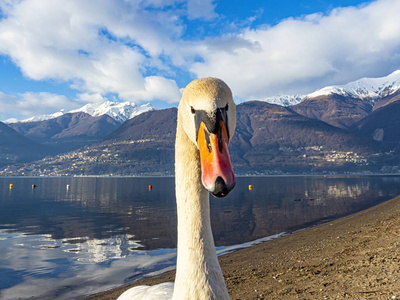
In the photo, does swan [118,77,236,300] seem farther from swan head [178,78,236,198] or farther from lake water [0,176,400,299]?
lake water [0,176,400,299]

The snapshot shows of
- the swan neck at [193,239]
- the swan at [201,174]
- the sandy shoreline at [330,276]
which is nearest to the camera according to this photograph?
the swan at [201,174]

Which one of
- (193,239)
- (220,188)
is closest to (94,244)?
(193,239)

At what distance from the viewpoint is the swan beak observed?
196cm

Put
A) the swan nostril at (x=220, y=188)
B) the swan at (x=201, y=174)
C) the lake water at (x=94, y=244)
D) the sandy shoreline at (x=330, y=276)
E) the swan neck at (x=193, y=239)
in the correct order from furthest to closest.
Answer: the lake water at (x=94, y=244), the sandy shoreline at (x=330, y=276), the swan neck at (x=193, y=239), the swan at (x=201, y=174), the swan nostril at (x=220, y=188)

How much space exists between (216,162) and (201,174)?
0.47 meters

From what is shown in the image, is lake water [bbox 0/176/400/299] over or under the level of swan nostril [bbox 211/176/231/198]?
under

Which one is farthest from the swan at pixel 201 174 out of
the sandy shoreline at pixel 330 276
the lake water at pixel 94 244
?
the lake water at pixel 94 244

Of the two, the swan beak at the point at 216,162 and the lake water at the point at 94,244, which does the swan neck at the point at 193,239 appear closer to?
the swan beak at the point at 216,162

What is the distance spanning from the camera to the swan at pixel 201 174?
2.14 m

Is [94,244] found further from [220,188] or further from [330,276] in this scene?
[220,188]

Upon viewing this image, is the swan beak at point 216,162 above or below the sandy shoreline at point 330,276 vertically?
above

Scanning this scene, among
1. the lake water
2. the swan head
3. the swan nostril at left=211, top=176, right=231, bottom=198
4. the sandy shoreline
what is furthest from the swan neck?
the lake water

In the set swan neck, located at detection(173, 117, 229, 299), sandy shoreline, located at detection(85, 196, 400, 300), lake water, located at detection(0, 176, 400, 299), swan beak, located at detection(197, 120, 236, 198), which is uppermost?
swan beak, located at detection(197, 120, 236, 198)

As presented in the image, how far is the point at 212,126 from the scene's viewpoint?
225 cm
